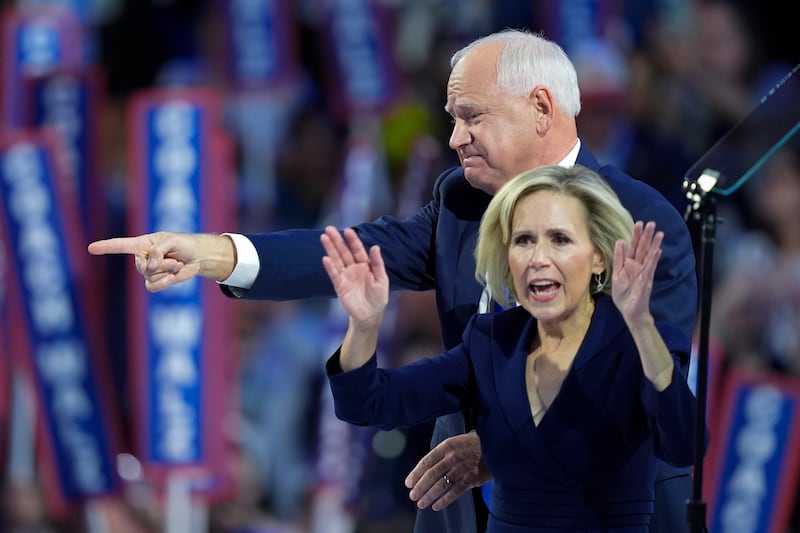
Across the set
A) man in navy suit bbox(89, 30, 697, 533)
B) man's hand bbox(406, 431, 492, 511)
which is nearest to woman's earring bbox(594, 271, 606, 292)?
man in navy suit bbox(89, 30, 697, 533)

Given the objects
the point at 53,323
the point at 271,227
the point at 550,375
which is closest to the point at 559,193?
the point at 550,375

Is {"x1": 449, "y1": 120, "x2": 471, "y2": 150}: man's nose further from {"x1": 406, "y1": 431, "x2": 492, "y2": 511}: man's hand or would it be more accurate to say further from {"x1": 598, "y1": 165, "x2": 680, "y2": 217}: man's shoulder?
{"x1": 406, "y1": 431, "x2": 492, "y2": 511}: man's hand

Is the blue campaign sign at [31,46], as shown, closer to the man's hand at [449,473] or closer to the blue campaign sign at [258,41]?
the blue campaign sign at [258,41]

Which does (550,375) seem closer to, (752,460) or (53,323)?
(752,460)

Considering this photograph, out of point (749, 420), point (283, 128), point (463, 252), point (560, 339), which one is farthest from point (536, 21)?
point (560, 339)

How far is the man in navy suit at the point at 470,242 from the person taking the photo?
9.74 feet

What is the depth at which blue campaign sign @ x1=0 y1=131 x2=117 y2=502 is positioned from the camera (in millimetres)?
5941

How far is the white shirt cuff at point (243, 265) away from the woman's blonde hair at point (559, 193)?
1.72 feet

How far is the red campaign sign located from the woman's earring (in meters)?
2.85

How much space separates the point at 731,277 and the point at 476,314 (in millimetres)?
3576

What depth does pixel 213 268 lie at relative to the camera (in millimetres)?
3084

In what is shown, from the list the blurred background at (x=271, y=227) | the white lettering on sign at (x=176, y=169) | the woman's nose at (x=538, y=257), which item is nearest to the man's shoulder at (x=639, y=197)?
the woman's nose at (x=538, y=257)

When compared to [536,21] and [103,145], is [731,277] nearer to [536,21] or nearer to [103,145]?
[536,21]

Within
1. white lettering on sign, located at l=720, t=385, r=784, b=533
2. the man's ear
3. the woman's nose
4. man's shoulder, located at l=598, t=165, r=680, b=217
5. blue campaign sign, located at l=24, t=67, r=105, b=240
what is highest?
blue campaign sign, located at l=24, t=67, r=105, b=240
